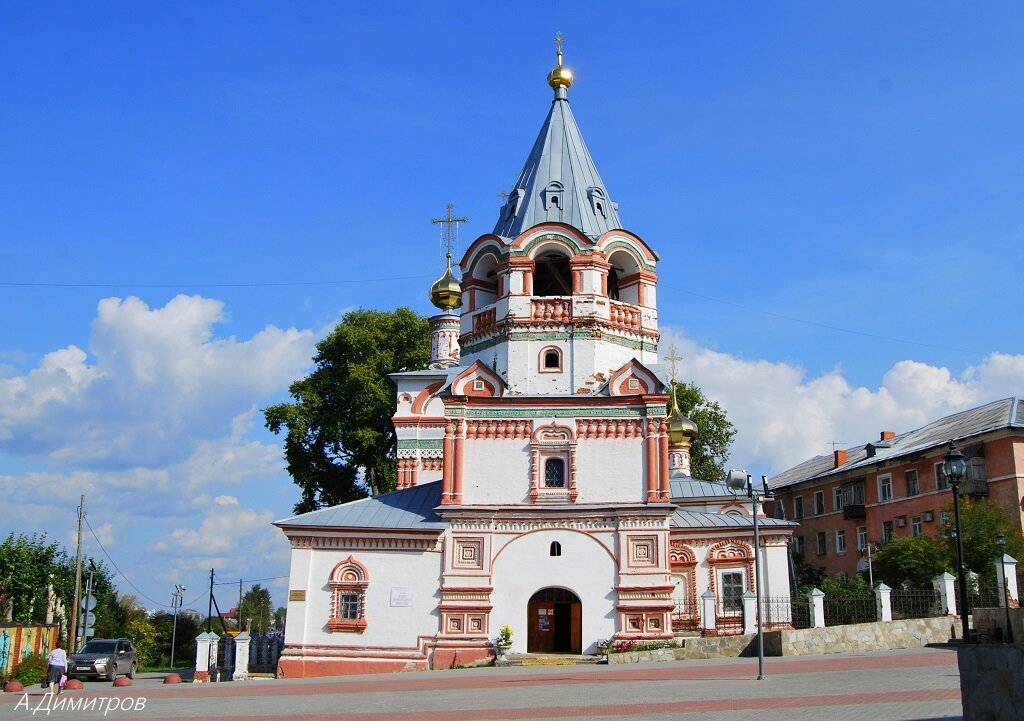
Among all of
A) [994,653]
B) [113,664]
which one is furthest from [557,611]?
[994,653]

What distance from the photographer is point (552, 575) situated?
23859 millimetres

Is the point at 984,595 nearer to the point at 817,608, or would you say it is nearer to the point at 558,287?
the point at 817,608

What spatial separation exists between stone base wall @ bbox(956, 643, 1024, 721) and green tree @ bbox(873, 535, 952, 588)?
79.0 ft

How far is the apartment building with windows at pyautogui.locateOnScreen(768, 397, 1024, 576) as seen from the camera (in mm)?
35375

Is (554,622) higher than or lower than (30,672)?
higher

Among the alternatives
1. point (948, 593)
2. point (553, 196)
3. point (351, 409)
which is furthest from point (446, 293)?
point (948, 593)

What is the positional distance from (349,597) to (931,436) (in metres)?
26.6

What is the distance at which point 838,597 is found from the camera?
2466 centimetres

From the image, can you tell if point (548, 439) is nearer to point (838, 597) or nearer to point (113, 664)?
point (838, 597)

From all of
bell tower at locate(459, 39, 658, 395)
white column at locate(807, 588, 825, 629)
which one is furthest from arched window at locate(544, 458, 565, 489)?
white column at locate(807, 588, 825, 629)

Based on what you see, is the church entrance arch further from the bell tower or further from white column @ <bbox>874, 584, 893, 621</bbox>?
white column @ <bbox>874, 584, 893, 621</bbox>

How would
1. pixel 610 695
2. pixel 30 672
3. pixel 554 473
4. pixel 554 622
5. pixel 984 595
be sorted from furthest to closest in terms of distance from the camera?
1. pixel 554 473
2. pixel 984 595
3. pixel 554 622
4. pixel 30 672
5. pixel 610 695

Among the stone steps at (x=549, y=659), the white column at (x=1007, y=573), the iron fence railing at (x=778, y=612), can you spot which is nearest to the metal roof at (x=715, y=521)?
the iron fence railing at (x=778, y=612)

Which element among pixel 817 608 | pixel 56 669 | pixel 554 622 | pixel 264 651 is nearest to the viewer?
pixel 56 669
